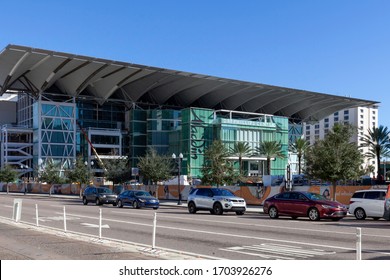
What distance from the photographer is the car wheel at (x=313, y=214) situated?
2496 centimetres

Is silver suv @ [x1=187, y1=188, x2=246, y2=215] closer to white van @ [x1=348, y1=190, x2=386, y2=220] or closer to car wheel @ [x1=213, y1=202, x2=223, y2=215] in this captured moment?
car wheel @ [x1=213, y1=202, x2=223, y2=215]

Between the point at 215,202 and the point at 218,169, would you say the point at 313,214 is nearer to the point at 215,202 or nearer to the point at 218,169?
the point at 215,202

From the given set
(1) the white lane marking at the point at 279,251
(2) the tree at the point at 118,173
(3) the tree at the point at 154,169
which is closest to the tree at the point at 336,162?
(1) the white lane marking at the point at 279,251

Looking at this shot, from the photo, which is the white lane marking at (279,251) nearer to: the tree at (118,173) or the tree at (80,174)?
the tree at (118,173)

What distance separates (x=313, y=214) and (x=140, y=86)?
78627 mm

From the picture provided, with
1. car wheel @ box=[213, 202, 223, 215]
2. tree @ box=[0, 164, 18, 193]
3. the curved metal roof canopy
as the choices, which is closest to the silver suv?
car wheel @ box=[213, 202, 223, 215]

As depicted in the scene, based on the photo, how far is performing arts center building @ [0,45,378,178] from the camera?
9173 centimetres

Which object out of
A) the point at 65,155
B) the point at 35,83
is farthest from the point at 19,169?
the point at 35,83

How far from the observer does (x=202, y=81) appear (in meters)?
99.3

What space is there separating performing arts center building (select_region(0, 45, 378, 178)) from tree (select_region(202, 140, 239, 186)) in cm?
4391

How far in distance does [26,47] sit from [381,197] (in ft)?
214

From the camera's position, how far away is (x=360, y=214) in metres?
26.5

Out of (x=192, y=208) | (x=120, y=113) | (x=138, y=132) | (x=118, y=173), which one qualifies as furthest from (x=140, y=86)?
(x=192, y=208)
